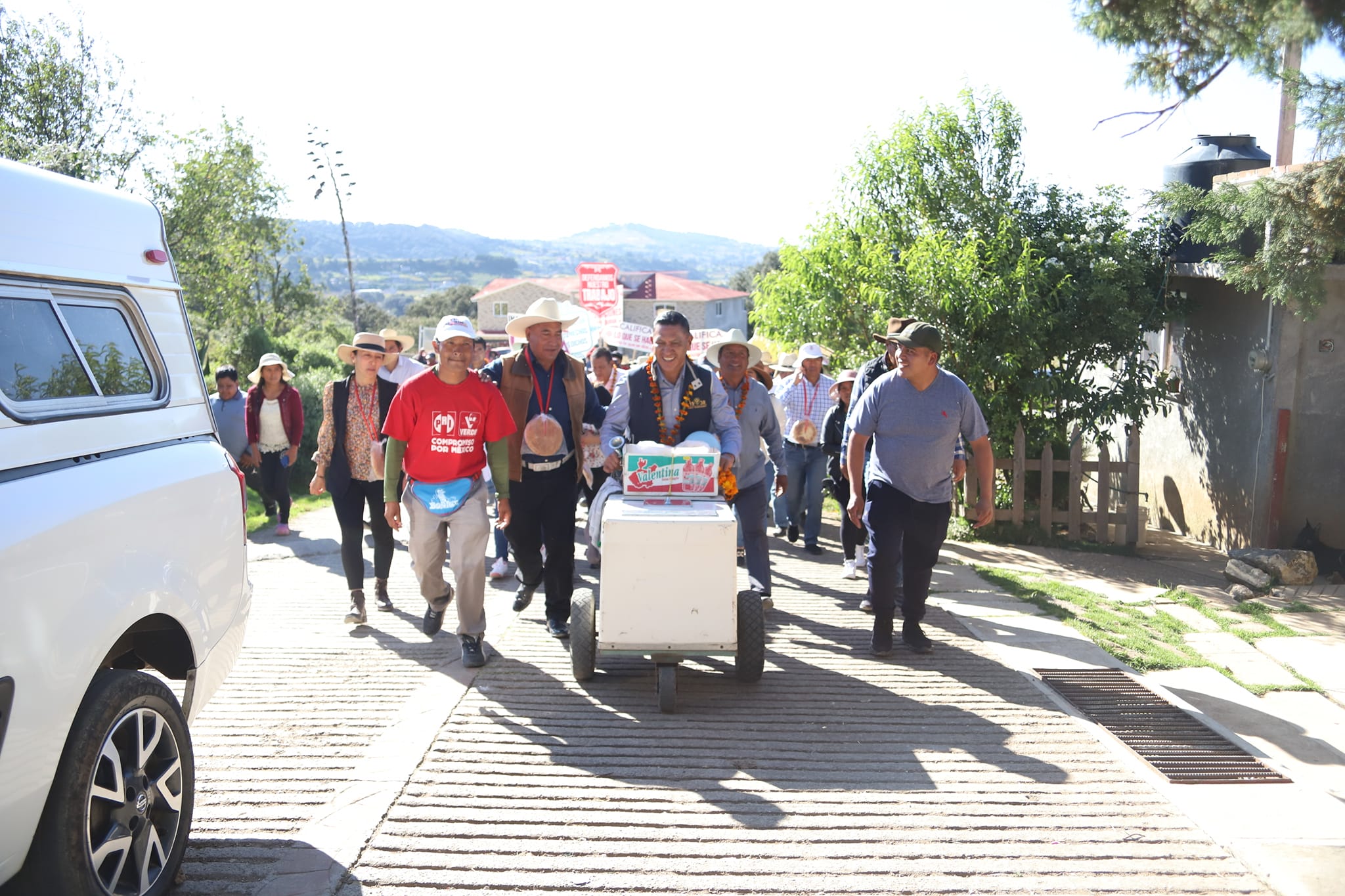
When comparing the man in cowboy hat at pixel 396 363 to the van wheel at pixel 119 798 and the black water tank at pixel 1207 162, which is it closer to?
the van wheel at pixel 119 798

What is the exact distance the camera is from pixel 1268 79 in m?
6.21

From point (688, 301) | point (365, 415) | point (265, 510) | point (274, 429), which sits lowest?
point (265, 510)

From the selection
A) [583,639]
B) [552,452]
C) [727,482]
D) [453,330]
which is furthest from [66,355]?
[727,482]

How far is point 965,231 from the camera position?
12844mm

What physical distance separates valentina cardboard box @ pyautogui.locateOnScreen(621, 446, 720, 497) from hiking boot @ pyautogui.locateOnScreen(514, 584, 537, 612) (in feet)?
6.36

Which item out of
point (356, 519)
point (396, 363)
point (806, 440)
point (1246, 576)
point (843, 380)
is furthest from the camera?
point (806, 440)

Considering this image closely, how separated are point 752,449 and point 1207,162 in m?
7.61

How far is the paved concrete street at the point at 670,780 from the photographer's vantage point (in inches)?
157

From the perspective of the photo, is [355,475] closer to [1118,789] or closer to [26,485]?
[26,485]

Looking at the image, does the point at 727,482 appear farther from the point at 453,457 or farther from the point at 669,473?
the point at 453,457

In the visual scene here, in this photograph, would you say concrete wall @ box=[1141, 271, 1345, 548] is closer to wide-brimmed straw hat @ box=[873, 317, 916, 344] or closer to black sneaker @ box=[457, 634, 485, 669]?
wide-brimmed straw hat @ box=[873, 317, 916, 344]

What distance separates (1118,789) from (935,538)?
7.42 feet

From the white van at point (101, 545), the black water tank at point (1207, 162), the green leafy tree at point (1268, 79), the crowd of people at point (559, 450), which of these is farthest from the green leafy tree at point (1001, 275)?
the white van at point (101, 545)

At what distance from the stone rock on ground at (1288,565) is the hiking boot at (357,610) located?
7576 mm
